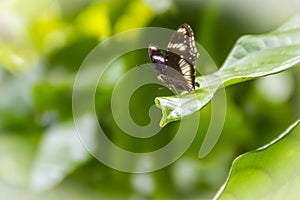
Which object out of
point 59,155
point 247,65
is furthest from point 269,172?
point 59,155

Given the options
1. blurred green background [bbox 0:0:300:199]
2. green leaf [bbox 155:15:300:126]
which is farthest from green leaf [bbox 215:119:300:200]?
blurred green background [bbox 0:0:300:199]

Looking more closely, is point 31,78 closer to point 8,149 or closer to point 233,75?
point 8,149

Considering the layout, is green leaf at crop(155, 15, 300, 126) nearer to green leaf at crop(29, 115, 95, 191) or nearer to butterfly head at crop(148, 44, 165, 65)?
butterfly head at crop(148, 44, 165, 65)

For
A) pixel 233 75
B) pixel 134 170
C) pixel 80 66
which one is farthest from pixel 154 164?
pixel 233 75

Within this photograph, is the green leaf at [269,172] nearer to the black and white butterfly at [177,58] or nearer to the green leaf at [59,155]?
the black and white butterfly at [177,58]

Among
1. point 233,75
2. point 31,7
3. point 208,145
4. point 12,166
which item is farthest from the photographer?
point 31,7

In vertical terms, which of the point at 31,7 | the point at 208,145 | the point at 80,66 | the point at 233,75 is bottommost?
the point at 208,145
